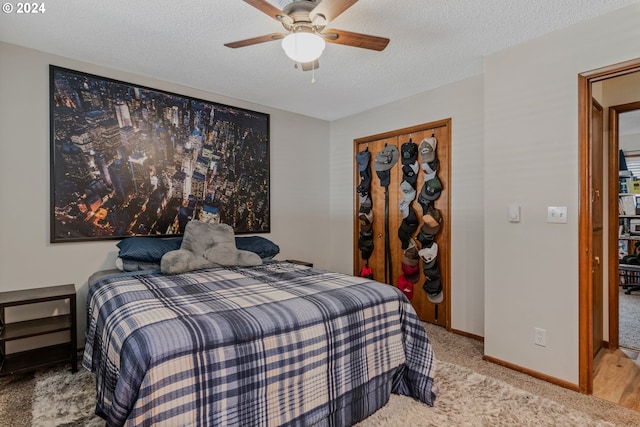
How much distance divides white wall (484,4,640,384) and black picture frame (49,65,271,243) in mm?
2405

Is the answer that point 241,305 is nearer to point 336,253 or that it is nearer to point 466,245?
point 466,245

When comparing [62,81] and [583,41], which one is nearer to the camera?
[583,41]

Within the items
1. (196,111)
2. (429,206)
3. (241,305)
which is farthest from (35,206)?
(429,206)

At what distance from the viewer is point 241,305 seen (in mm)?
1708

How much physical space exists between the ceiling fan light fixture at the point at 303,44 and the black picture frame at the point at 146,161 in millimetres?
1802

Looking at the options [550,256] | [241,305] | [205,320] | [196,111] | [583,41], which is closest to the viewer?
[205,320]

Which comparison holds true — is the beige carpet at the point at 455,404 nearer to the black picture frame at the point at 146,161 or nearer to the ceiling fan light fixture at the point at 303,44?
the black picture frame at the point at 146,161

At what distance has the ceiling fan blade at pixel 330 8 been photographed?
64.9 inches

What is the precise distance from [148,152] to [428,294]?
306 cm

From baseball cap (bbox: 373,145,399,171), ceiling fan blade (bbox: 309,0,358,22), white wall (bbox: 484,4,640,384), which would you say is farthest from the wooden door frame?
baseball cap (bbox: 373,145,399,171)

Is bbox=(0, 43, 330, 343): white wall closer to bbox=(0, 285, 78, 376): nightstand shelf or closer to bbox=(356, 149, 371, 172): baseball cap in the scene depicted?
bbox=(0, 285, 78, 376): nightstand shelf

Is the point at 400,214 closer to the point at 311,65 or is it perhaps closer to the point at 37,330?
the point at 311,65

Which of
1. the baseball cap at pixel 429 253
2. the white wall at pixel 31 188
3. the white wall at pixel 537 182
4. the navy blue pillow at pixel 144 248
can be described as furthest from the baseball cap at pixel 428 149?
the white wall at pixel 31 188

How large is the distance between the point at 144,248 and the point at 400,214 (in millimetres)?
2574
